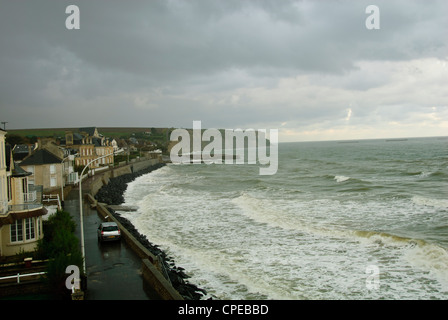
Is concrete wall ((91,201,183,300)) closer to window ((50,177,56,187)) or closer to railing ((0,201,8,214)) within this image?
railing ((0,201,8,214))

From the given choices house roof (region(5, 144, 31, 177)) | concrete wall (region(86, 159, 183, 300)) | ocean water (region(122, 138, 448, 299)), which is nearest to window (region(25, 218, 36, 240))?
house roof (region(5, 144, 31, 177))

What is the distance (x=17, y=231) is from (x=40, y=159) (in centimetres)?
A: 2198

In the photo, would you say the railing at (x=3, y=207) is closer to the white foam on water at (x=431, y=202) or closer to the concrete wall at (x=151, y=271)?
the concrete wall at (x=151, y=271)

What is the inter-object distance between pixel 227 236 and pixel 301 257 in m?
6.06

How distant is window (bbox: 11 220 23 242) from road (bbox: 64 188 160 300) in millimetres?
3250

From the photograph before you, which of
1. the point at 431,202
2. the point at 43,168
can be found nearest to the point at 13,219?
the point at 43,168

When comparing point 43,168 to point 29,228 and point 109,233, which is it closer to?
point 109,233

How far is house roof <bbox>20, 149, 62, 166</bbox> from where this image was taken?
3575cm

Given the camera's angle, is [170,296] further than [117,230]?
No

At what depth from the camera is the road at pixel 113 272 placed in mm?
12428

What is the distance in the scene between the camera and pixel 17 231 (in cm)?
1664

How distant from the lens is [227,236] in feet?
75.9
